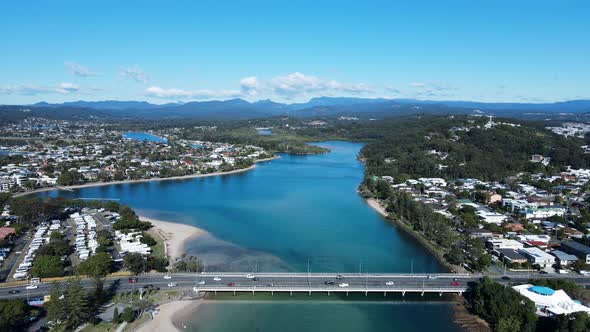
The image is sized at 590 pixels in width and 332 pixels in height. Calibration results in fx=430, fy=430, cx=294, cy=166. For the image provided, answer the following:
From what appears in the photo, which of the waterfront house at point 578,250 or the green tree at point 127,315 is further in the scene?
the waterfront house at point 578,250

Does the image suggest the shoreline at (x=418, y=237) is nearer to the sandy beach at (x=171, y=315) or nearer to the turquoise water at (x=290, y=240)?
the turquoise water at (x=290, y=240)

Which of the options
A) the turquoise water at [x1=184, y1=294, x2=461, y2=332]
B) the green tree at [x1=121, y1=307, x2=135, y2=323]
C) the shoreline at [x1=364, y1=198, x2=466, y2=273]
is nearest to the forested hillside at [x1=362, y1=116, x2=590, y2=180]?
the shoreline at [x1=364, y1=198, x2=466, y2=273]

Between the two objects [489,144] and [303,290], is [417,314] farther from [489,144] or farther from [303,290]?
[489,144]

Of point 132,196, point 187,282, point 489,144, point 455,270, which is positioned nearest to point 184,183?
point 132,196

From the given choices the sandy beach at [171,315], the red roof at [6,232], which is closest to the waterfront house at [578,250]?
the sandy beach at [171,315]

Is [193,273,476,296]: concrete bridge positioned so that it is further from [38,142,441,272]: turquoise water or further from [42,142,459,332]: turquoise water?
[38,142,441,272]: turquoise water

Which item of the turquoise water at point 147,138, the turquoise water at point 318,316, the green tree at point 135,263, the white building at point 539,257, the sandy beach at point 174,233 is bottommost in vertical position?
the turquoise water at point 318,316
